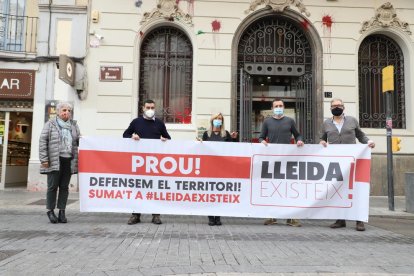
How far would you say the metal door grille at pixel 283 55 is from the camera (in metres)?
12.9

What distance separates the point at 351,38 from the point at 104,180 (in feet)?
30.1

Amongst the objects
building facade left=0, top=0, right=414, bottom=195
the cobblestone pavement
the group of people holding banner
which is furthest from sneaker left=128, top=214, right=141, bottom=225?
building facade left=0, top=0, right=414, bottom=195

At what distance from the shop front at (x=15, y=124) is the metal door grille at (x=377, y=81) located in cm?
1006

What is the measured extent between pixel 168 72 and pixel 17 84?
14.5 ft

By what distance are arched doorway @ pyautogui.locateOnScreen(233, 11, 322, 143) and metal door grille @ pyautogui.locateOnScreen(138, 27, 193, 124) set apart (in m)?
1.59

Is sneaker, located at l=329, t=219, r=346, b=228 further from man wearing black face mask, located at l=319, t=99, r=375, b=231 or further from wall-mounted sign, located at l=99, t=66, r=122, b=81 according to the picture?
wall-mounted sign, located at l=99, t=66, r=122, b=81

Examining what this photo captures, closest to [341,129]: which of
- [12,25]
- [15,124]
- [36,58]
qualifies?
[36,58]

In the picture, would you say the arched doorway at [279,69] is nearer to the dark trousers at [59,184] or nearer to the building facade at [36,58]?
the building facade at [36,58]

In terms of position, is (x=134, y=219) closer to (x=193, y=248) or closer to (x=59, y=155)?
(x=59, y=155)

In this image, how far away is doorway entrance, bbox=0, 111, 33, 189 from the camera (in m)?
12.7

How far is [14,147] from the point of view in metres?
13.4

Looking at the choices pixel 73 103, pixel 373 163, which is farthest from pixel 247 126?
pixel 73 103

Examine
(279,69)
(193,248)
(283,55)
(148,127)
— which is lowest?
(193,248)

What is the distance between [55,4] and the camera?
487 inches
